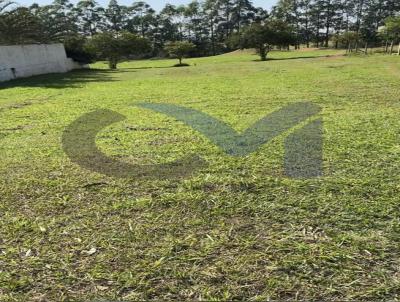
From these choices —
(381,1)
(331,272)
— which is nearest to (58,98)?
(331,272)

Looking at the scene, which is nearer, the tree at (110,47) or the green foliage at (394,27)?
the tree at (110,47)

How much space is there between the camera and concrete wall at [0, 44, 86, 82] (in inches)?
650

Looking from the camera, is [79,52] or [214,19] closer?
[79,52]

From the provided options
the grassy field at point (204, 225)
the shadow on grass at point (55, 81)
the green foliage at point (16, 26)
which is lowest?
the shadow on grass at point (55, 81)

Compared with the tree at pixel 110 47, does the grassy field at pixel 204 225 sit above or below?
above

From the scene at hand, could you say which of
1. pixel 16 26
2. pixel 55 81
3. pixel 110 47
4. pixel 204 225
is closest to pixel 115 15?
pixel 110 47

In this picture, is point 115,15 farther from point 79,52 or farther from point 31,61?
point 31,61

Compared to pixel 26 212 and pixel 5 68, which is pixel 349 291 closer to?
pixel 26 212

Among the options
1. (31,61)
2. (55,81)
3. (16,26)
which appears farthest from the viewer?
(16,26)

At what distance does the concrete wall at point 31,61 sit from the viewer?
16.5 m

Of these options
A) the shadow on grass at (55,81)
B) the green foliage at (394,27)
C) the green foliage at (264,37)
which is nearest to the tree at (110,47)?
the green foliage at (264,37)

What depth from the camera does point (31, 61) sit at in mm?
18797

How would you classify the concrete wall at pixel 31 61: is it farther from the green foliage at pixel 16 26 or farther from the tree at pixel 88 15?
the tree at pixel 88 15

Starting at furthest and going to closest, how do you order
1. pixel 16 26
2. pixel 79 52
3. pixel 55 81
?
pixel 79 52
pixel 16 26
pixel 55 81
